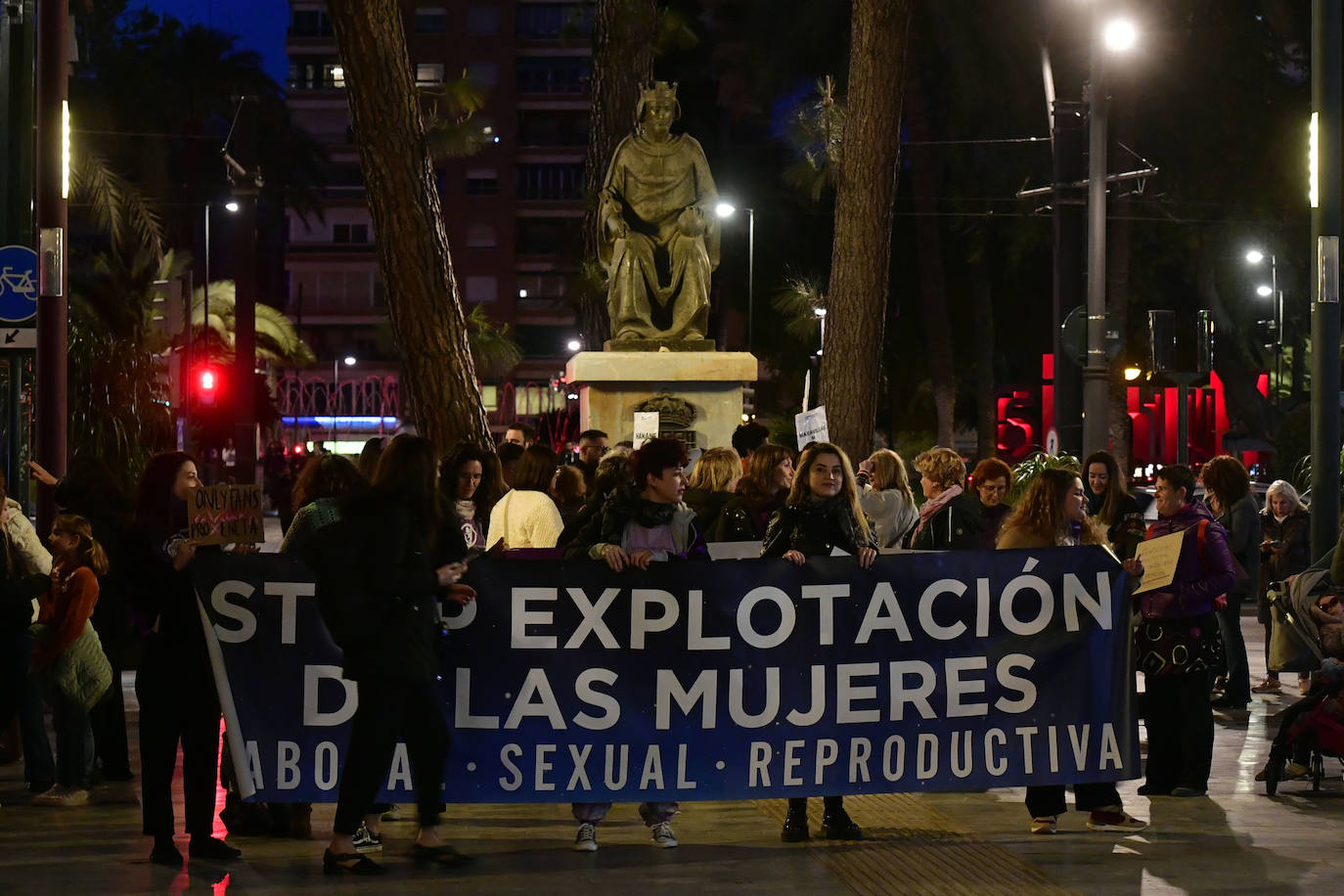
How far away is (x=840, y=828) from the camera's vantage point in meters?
8.28

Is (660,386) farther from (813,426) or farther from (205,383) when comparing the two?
(205,383)

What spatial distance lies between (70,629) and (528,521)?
7.44 ft

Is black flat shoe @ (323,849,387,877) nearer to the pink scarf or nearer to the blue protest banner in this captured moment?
the blue protest banner

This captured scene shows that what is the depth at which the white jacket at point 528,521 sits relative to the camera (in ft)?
32.8

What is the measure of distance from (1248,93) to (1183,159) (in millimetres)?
1859

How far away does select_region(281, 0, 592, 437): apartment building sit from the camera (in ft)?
300

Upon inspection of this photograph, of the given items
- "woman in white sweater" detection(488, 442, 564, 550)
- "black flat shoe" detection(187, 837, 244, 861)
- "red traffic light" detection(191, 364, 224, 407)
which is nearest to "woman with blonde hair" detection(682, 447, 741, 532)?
"woman in white sweater" detection(488, 442, 564, 550)

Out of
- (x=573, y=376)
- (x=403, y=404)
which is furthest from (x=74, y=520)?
(x=403, y=404)

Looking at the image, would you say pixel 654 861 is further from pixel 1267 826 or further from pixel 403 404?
pixel 403 404

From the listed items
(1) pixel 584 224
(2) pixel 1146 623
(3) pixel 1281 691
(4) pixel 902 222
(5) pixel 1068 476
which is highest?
(4) pixel 902 222

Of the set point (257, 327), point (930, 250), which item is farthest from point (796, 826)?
point (257, 327)

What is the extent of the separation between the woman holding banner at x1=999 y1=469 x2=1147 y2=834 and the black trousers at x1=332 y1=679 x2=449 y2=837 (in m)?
2.55

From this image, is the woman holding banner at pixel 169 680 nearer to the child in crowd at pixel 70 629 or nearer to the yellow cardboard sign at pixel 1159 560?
the child in crowd at pixel 70 629

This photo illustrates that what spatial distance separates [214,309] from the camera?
160 feet
